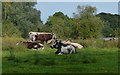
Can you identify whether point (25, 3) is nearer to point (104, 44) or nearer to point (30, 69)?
point (104, 44)

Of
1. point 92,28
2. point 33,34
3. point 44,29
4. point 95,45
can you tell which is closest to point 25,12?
point 44,29

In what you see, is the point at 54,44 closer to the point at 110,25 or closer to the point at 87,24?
the point at 87,24

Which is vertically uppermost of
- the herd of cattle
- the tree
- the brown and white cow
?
the tree

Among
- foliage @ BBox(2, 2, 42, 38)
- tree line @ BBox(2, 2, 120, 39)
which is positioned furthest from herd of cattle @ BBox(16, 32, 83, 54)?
foliage @ BBox(2, 2, 42, 38)

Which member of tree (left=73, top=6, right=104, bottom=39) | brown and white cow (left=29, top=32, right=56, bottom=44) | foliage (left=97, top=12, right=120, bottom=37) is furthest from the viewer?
foliage (left=97, top=12, right=120, bottom=37)

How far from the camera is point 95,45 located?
48.7ft

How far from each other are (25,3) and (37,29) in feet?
12.6

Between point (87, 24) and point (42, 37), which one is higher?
point (87, 24)

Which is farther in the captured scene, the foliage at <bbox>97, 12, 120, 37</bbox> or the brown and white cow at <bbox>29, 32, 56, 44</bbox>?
the foliage at <bbox>97, 12, 120, 37</bbox>

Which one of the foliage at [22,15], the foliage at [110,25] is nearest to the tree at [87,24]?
the foliage at [110,25]

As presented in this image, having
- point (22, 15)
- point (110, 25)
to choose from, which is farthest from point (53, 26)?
point (110, 25)

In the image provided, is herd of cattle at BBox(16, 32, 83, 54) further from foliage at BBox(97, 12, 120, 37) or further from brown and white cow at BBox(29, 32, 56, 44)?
foliage at BBox(97, 12, 120, 37)

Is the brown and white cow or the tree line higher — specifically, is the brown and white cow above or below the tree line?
below

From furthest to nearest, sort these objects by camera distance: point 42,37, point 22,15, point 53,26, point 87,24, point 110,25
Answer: point 110,25
point 53,26
point 22,15
point 87,24
point 42,37
